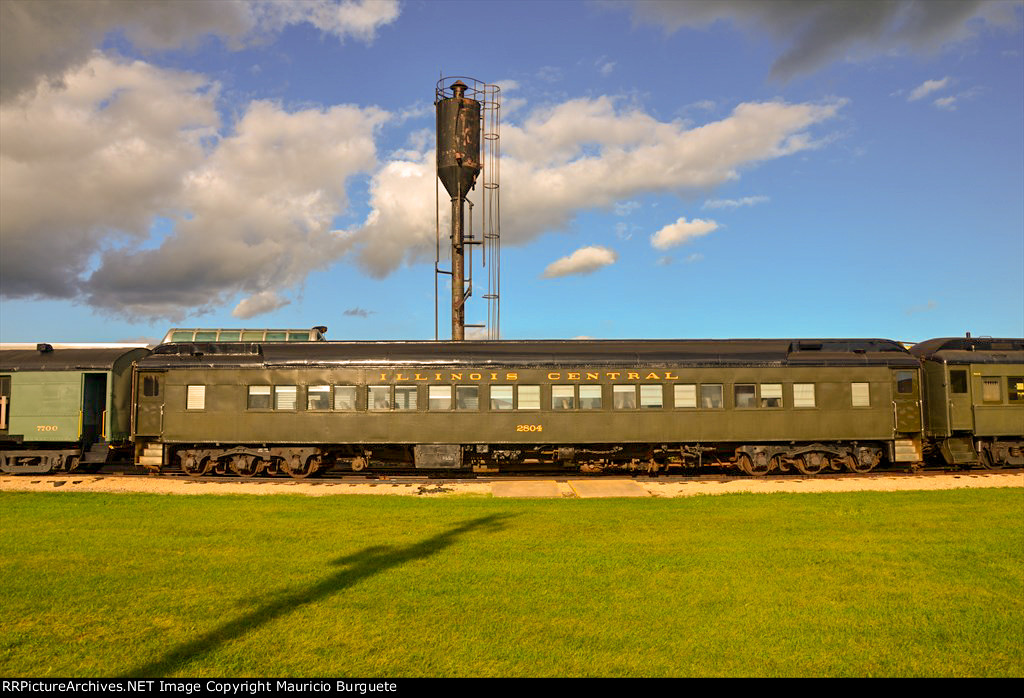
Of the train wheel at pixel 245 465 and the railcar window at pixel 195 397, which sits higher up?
the railcar window at pixel 195 397

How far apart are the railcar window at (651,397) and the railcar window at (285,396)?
10033 mm

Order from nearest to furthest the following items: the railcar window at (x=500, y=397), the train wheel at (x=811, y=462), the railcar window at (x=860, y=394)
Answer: the railcar window at (x=500, y=397)
the railcar window at (x=860, y=394)
the train wheel at (x=811, y=462)

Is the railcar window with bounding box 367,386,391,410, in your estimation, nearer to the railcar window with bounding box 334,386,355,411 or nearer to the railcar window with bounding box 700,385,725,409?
the railcar window with bounding box 334,386,355,411

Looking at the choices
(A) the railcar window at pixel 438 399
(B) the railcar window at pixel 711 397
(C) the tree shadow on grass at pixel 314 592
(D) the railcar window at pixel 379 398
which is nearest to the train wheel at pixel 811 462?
(B) the railcar window at pixel 711 397

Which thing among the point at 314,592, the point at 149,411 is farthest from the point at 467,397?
the point at 314,592

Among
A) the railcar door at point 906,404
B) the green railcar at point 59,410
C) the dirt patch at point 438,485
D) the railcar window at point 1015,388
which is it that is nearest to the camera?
the dirt patch at point 438,485

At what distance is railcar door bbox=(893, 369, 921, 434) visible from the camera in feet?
67.2

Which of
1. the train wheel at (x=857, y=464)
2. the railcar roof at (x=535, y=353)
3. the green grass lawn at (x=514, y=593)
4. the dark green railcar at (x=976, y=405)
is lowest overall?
the green grass lawn at (x=514, y=593)

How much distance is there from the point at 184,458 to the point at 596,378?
41.0 ft

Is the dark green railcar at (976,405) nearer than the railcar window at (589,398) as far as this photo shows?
No

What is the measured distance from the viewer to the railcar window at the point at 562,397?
19.8 m

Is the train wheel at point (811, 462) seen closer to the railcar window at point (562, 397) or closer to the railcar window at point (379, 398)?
the railcar window at point (562, 397)

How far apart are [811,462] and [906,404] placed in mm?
3365

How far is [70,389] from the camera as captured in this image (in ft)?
67.8
